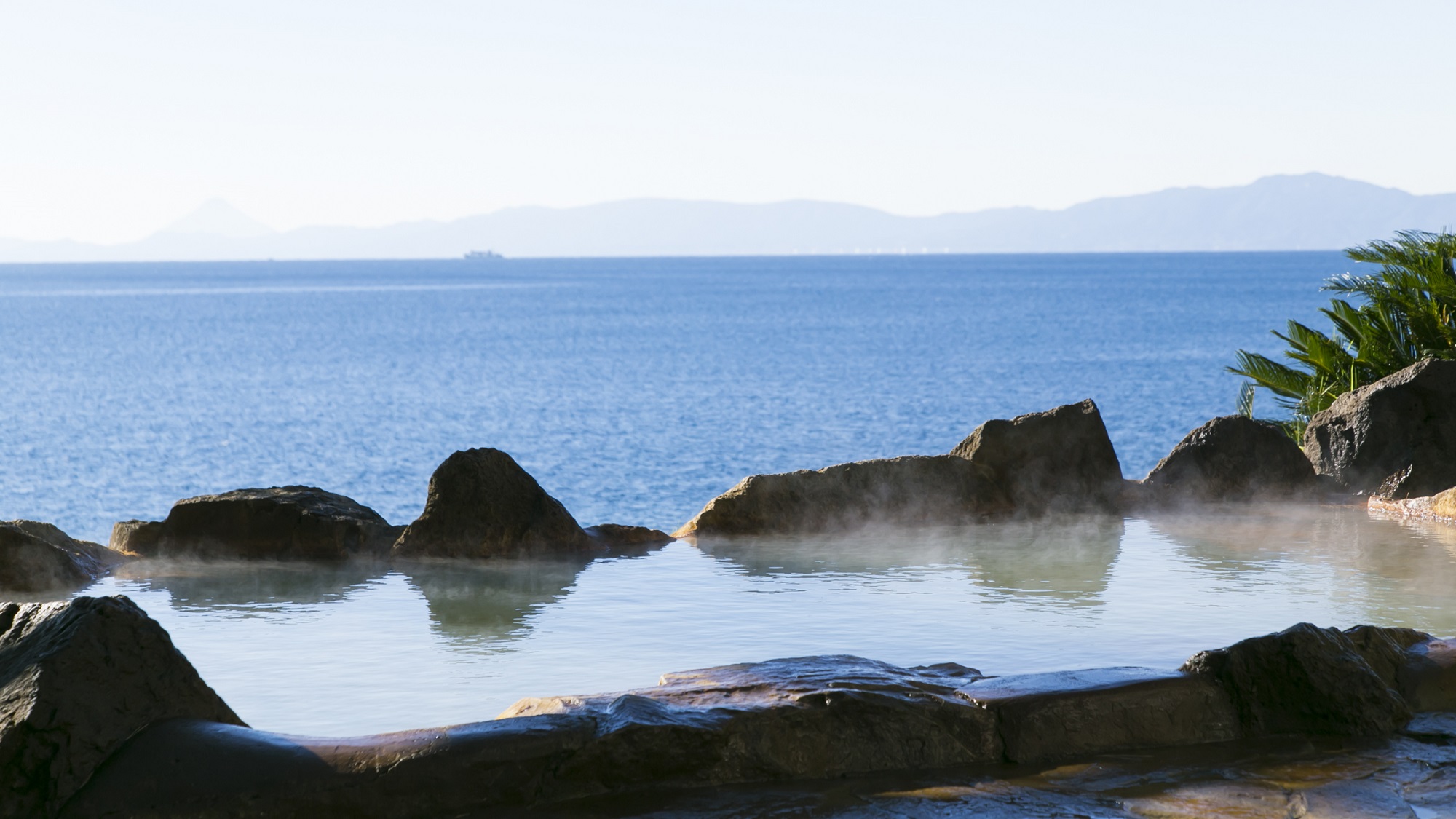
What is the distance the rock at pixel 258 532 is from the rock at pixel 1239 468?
7.57 metres

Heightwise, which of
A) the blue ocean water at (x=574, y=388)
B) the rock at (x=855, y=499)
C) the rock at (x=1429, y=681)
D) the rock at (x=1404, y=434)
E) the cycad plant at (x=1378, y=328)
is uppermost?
the cycad plant at (x=1378, y=328)

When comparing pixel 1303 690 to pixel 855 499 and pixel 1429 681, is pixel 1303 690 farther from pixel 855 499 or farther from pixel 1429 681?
pixel 855 499

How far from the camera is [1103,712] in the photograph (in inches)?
208

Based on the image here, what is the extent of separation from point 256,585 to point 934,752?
6.71 m

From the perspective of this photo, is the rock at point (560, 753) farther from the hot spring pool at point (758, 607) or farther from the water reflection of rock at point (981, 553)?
the water reflection of rock at point (981, 553)

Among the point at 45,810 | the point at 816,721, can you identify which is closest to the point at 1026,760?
the point at 816,721

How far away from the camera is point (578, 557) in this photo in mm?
11352

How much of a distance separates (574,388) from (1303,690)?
40.7 meters

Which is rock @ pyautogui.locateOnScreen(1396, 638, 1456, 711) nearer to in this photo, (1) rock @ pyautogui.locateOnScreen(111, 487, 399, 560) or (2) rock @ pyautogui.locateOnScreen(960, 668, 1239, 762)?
(2) rock @ pyautogui.locateOnScreen(960, 668, 1239, 762)

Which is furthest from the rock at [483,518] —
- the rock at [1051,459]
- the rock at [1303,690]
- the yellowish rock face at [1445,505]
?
the yellowish rock face at [1445,505]

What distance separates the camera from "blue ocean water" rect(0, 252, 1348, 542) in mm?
28719

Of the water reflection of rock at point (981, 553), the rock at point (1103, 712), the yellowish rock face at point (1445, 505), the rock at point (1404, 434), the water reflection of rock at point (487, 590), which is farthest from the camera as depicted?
the rock at point (1404, 434)

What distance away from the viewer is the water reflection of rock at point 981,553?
1006 centimetres

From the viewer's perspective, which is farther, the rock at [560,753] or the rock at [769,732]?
the rock at [769,732]
